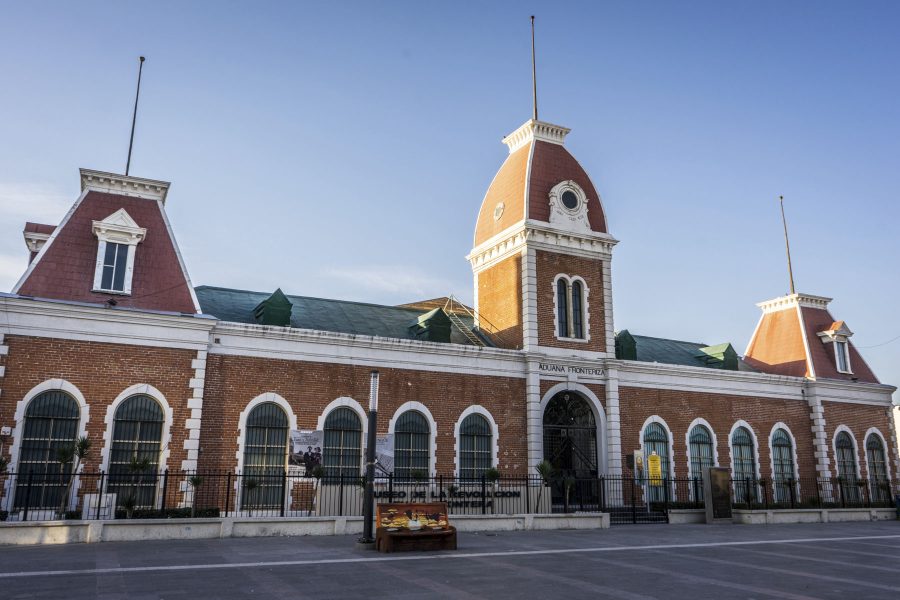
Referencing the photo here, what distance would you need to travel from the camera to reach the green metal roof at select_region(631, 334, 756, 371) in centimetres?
3453

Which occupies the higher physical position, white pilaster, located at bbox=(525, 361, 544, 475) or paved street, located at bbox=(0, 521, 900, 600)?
white pilaster, located at bbox=(525, 361, 544, 475)

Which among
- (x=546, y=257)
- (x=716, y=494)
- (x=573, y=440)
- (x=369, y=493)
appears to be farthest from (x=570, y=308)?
(x=369, y=493)

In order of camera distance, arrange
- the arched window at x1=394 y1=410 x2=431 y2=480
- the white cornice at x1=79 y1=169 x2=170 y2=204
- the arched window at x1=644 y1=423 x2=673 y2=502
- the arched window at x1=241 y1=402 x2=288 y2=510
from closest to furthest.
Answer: the arched window at x1=241 y1=402 x2=288 y2=510, the white cornice at x1=79 y1=169 x2=170 y2=204, the arched window at x1=394 y1=410 x2=431 y2=480, the arched window at x1=644 y1=423 x2=673 y2=502

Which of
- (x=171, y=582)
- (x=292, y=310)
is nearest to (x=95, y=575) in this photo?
(x=171, y=582)

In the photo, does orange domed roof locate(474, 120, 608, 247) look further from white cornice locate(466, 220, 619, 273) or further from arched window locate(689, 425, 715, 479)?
arched window locate(689, 425, 715, 479)

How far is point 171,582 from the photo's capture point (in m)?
10.6

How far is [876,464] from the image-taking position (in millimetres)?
35656

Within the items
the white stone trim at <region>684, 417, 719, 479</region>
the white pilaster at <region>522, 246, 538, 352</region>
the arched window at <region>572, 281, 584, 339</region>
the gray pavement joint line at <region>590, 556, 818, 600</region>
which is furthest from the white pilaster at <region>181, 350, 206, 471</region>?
the white stone trim at <region>684, 417, 719, 479</region>

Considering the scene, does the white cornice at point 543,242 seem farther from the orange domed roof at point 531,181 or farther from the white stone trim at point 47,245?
the white stone trim at point 47,245

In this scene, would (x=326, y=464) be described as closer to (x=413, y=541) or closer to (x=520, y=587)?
(x=413, y=541)

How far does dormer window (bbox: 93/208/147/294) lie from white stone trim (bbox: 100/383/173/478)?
10.0ft

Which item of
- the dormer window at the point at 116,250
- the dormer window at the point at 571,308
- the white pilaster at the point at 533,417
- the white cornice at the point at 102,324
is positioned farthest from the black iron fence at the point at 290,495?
the dormer window at the point at 571,308

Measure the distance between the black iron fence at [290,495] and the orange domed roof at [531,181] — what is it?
1086 centimetres

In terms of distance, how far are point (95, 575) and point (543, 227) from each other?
825 inches
